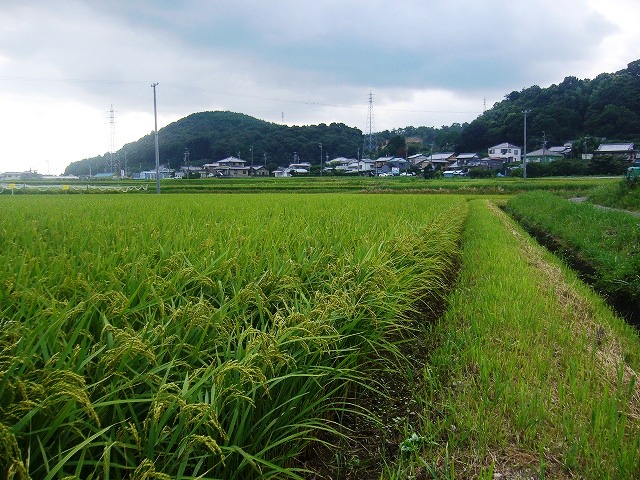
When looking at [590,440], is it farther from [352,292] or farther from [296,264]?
[296,264]

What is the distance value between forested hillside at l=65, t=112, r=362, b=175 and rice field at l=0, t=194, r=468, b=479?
65.3m

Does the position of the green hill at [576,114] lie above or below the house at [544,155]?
above

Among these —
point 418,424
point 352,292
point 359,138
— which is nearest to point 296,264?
point 352,292

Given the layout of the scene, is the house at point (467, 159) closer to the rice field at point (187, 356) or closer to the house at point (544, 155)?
the house at point (544, 155)

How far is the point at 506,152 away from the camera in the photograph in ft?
190

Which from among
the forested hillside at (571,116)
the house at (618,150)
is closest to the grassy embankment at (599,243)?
the house at (618,150)

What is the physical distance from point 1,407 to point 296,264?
197 cm

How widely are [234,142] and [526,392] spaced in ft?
230

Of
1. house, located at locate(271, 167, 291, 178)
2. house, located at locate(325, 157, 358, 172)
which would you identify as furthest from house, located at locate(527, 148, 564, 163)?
house, located at locate(271, 167, 291, 178)

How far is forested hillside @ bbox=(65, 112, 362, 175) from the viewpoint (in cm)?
6981

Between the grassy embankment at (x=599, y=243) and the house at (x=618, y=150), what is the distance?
123 feet

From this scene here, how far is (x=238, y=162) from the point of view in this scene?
64250 millimetres

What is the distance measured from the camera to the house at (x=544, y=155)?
166ft

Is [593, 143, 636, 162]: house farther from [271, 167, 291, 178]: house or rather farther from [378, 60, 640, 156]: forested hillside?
[271, 167, 291, 178]: house
